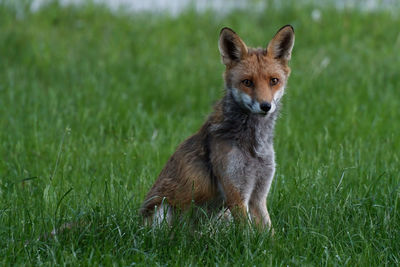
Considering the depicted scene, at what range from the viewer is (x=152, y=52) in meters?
10.8

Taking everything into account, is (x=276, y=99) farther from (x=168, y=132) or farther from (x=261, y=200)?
(x=168, y=132)

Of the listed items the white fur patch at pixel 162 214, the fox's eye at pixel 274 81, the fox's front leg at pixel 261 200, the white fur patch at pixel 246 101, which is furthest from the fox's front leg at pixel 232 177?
the fox's eye at pixel 274 81

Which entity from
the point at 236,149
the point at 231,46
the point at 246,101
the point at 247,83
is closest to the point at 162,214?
the point at 236,149

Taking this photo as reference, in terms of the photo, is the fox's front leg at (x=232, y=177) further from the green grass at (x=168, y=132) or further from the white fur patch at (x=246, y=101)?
the white fur patch at (x=246, y=101)

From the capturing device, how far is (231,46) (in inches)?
211

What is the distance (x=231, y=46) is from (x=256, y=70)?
0.41 m

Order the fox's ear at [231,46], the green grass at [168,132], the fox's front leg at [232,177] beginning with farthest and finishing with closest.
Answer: the fox's ear at [231,46] < the fox's front leg at [232,177] < the green grass at [168,132]

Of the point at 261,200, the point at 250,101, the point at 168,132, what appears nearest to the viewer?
the point at 250,101

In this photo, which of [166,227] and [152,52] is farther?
[152,52]

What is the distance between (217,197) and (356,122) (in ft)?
11.7

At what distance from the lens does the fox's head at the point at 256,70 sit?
499 centimetres

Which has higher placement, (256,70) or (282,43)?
(282,43)

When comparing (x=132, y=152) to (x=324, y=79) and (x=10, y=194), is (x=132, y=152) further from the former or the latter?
(x=324, y=79)

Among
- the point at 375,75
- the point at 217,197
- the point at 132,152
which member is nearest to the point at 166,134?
the point at 132,152
